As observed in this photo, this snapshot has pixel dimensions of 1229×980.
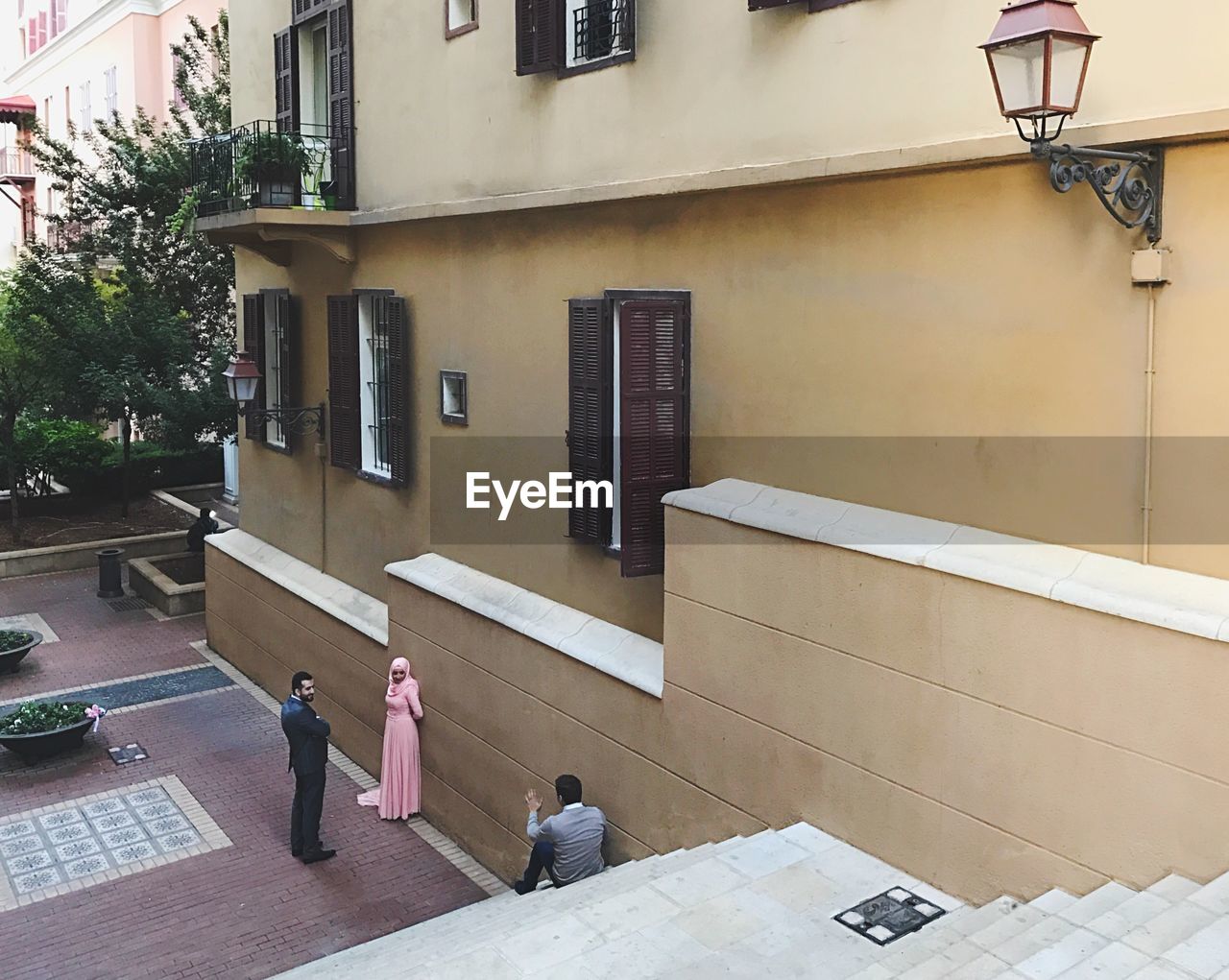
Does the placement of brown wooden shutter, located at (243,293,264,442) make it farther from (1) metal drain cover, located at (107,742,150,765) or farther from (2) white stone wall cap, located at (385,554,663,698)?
(2) white stone wall cap, located at (385,554,663,698)

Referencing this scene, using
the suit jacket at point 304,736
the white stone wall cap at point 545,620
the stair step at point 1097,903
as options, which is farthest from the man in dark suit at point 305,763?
the stair step at point 1097,903

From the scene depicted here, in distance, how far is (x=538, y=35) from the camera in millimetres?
9258

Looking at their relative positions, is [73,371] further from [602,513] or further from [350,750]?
[602,513]

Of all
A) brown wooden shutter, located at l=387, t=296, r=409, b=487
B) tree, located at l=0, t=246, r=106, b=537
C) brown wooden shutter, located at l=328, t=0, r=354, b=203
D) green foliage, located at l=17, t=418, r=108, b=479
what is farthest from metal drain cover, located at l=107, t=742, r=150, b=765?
green foliage, located at l=17, t=418, r=108, b=479

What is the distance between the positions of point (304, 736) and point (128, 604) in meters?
9.87

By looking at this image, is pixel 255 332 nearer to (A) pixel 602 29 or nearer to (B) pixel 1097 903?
(A) pixel 602 29

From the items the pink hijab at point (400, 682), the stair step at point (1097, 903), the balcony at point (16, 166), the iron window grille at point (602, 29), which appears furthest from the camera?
the balcony at point (16, 166)

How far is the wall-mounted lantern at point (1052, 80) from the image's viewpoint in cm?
499

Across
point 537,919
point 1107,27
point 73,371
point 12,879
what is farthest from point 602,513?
point 73,371

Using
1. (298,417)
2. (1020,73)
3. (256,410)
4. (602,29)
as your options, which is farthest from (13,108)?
(1020,73)

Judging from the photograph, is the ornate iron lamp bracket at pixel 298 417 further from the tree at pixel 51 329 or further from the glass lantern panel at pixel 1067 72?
the glass lantern panel at pixel 1067 72

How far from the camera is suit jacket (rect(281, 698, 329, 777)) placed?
9.94 meters

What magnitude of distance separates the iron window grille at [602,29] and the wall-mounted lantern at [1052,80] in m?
3.99

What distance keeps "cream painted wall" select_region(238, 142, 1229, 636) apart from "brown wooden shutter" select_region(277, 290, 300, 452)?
369cm
